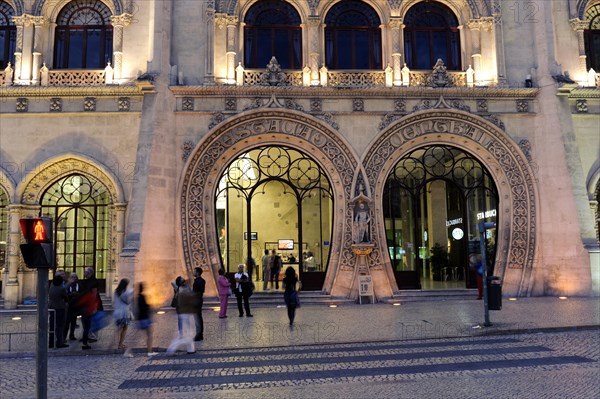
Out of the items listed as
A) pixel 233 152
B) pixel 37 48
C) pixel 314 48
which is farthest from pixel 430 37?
pixel 37 48

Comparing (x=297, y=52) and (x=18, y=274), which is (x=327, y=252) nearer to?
(x=297, y=52)

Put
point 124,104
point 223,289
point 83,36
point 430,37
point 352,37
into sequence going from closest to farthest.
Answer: point 223,289
point 124,104
point 83,36
point 352,37
point 430,37

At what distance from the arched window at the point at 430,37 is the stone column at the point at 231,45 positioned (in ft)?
22.0

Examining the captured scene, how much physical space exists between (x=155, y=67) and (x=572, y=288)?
653 inches

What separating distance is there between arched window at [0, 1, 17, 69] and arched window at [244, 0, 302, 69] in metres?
8.80

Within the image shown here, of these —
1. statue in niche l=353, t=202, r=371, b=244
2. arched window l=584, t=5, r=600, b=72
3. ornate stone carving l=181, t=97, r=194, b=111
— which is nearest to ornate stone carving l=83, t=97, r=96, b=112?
ornate stone carving l=181, t=97, r=194, b=111

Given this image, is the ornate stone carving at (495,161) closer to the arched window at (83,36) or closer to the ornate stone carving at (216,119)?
the ornate stone carving at (216,119)

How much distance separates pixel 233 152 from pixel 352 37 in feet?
21.7

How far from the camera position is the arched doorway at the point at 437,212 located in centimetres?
1959

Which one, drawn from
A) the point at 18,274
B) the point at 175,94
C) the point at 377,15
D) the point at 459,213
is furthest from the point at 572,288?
the point at 18,274

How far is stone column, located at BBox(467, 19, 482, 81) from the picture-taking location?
19.9 meters

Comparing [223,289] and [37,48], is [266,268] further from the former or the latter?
[37,48]

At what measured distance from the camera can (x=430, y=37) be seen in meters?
20.4

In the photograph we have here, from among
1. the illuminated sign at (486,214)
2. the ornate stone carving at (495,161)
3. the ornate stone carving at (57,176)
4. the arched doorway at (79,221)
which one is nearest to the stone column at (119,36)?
the ornate stone carving at (57,176)
